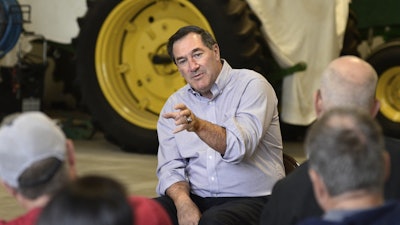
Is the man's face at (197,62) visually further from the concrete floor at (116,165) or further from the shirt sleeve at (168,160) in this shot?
the concrete floor at (116,165)

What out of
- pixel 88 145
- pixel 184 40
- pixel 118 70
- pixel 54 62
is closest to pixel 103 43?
pixel 118 70

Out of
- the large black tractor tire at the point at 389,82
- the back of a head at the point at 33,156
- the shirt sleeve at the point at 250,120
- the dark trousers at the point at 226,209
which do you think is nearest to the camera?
the back of a head at the point at 33,156

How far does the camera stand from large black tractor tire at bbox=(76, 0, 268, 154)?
6465mm

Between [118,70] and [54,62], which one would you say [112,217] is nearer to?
[118,70]

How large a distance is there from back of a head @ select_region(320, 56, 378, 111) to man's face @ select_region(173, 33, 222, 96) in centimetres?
100

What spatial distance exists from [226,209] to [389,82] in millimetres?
4441

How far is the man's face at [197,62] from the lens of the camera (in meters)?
3.44

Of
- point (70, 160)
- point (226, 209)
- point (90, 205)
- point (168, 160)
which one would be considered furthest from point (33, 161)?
point (168, 160)

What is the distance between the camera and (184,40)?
350 centimetres

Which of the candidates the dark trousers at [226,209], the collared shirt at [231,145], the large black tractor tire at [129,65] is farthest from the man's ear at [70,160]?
the large black tractor tire at [129,65]

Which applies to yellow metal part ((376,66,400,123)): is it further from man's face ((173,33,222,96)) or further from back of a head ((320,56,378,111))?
back of a head ((320,56,378,111))

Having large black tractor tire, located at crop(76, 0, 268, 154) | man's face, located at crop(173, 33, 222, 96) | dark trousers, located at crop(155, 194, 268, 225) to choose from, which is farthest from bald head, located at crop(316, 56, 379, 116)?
large black tractor tire, located at crop(76, 0, 268, 154)

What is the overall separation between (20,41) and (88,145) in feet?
3.47

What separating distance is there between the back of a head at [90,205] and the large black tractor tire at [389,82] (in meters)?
5.73
